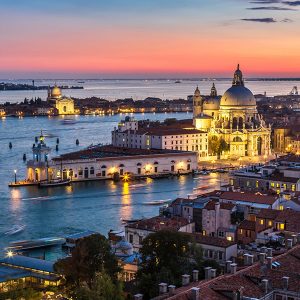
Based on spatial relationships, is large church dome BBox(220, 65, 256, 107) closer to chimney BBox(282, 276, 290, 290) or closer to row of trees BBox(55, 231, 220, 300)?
row of trees BBox(55, 231, 220, 300)

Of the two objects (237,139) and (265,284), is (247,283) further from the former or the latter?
(237,139)

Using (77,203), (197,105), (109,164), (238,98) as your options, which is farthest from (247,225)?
(197,105)

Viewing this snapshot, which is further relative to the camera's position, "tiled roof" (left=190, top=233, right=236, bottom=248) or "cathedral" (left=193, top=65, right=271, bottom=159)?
"cathedral" (left=193, top=65, right=271, bottom=159)

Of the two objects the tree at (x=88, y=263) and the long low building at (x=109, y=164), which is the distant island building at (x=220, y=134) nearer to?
the long low building at (x=109, y=164)

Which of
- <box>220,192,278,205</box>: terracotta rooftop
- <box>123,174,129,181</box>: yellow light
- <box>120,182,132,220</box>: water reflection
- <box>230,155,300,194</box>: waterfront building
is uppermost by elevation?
<box>220,192,278,205</box>: terracotta rooftop

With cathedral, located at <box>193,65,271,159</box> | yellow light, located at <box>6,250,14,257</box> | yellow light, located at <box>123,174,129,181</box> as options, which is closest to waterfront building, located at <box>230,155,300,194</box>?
yellow light, located at <box>6,250,14,257</box>
